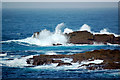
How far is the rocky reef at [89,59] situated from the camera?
11.4 m

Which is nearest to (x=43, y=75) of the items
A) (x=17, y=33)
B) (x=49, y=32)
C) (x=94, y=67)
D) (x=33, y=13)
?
(x=94, y=67)

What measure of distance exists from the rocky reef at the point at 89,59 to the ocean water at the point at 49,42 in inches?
10.3

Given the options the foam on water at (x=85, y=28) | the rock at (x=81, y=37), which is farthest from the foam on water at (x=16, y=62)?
the foam on water at (x=85, y=28)

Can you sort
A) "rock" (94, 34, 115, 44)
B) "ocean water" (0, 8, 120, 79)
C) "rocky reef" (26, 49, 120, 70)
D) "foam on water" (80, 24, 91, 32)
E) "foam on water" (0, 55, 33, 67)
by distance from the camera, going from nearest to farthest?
"ocean water" (0, 8, 120, 79)
"rocky reef" (26, 49, 120, 70)
"foam on water" (0, 55, 33, 67)
"rock" (94, 34, 115, 44)
"foam on water" (80, 24, 91, 32)

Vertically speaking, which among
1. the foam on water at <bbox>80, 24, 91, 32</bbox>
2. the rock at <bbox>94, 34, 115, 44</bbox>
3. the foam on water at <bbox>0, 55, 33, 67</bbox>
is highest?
the foam on water at <bbox>80, 24, 91, 32</bbox>

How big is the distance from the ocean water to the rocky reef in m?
0.26

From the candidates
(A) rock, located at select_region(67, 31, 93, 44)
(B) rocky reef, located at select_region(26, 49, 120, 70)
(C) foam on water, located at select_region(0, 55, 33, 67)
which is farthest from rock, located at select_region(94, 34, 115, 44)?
(C) foam on water, located at select_region(0, 55, 33, 67)

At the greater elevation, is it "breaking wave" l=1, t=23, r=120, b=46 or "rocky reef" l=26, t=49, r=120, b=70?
"breaking wave" l=1, t=23, r=120, b=46

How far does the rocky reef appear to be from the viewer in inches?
450

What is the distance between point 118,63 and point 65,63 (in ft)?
6.23

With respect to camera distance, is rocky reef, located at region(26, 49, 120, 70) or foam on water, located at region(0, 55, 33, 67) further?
foam on water, located at region(0, 55, 33, 67)

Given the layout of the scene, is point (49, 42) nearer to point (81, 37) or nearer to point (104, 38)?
point (81, 37)

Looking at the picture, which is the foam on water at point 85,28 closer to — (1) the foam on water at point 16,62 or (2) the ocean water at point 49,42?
(2) the ocean water at point 49,42

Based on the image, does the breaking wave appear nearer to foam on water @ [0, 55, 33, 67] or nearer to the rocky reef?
the rocky reef
